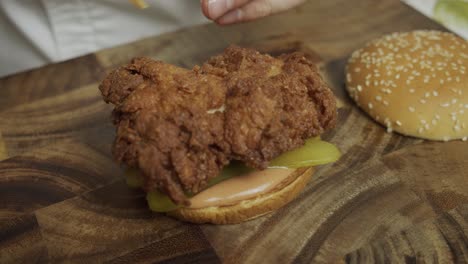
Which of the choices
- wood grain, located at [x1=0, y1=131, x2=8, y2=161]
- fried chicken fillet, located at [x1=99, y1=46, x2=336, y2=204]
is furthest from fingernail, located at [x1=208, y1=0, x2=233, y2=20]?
wood grain, located at [x1=0, y1=131, x2=8, y2=161]

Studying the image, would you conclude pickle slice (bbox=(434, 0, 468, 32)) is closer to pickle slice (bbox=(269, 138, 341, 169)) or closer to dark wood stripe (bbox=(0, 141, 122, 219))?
pickle slice (bbox=(269, 138, 341, 169))

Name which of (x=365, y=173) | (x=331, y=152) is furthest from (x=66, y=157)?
(x=365, y=173)

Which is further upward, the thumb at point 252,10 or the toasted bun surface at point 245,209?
the thumb at point 252,10

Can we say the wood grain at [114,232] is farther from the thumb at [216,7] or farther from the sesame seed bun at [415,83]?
the sesame seed bun at [415,83]

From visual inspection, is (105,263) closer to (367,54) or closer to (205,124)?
(205,124)

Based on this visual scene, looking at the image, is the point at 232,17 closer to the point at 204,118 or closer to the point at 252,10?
the point at 252,10

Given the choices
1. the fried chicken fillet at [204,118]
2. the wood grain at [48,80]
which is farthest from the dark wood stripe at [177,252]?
the wood grain at [48,80]

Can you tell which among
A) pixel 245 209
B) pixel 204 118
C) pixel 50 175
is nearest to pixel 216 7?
pixel 204 118
